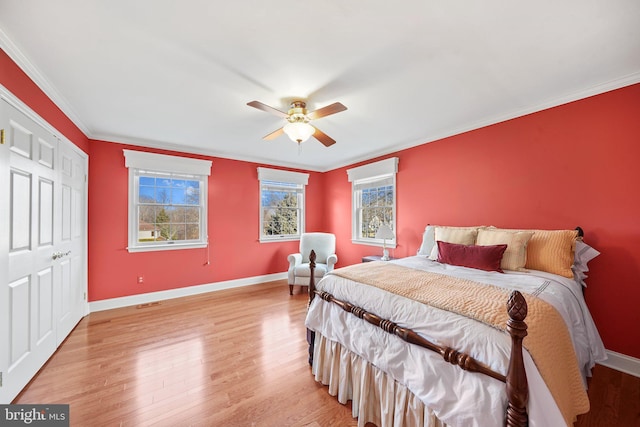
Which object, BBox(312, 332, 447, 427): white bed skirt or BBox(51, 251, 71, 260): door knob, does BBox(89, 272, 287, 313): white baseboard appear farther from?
BBox(312, 332, 447, 427): white bed skirt

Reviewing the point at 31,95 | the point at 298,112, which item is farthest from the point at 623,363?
the point at 31,95

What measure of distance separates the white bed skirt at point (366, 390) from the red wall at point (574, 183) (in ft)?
7.13

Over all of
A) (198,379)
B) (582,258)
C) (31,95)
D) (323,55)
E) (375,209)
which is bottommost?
(198,379)

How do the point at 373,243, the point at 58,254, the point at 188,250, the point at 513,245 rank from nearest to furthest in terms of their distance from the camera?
the point at 513,245 → the point at 58,254 → the point at 188,250 → the point at 373,243

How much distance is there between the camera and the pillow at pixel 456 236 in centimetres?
259

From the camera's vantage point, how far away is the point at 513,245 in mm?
2238

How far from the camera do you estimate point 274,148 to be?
4.03 metres

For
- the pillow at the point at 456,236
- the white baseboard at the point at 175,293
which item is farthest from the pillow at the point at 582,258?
the white baseboard at the point at 175,293

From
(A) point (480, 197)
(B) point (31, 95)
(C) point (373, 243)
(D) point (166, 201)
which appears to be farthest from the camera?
(C) point (373, 243)

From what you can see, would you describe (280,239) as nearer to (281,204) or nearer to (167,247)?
(281,204)

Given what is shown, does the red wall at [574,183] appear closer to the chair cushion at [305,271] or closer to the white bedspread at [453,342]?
the white bedspread at [453,342]

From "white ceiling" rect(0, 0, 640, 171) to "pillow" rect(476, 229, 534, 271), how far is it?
1322 millimetres

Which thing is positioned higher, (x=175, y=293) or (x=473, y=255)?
(x=473, y=255)

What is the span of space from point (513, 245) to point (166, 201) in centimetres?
457
